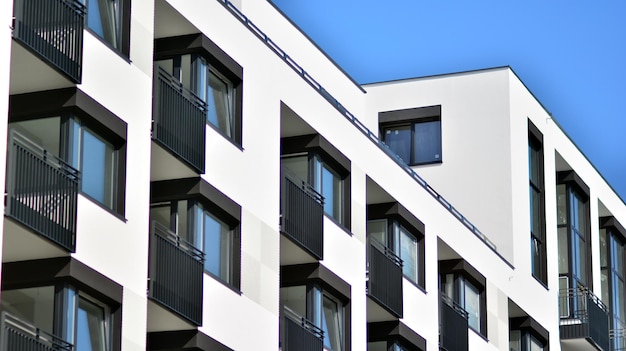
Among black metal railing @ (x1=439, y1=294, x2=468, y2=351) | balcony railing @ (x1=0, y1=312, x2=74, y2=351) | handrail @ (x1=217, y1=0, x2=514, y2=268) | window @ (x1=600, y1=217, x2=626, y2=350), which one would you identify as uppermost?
window @ (x1=600, y1=217, x2=626, y2=350)

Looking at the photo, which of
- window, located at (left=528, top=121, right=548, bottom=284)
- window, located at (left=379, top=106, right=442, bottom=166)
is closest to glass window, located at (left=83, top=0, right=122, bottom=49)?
window, located at (left=379, top=106, right=442, bottom=166)

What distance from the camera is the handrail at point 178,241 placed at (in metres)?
38.2

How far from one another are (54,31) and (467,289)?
2503 centimetres

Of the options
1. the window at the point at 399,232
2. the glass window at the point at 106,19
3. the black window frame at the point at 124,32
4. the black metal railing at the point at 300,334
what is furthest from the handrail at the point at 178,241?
the window at the point at 399,232

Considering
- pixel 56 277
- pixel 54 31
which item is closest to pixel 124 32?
pixel 54 31

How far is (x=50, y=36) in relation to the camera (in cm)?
3375

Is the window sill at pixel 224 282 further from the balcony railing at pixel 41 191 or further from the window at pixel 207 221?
the balcony railing at pixel 41 191

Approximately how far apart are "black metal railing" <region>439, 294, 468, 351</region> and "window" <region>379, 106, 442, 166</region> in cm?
873

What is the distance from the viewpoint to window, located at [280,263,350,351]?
4509cm

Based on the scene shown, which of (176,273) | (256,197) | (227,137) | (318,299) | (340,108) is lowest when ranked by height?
(176,273)

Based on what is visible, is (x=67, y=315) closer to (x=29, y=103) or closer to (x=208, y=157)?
(x=29, y=103)

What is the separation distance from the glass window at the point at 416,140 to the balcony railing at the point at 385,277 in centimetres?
1166

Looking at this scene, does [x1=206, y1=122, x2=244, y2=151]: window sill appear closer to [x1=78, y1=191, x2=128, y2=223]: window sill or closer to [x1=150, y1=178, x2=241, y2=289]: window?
[x1=150, y1=178, x2=241, y2=289]: window

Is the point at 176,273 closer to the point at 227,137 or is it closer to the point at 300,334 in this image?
the point at 227,137
